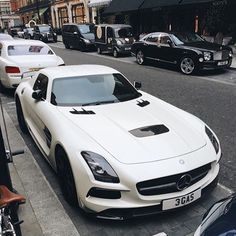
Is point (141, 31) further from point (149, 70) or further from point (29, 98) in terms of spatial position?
point (29, 98)

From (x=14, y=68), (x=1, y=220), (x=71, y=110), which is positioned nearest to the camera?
(x=1, y=220)

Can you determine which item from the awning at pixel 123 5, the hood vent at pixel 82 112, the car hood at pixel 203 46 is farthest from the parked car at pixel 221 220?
the awning at pixel 123 5

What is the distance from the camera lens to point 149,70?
13789 mm

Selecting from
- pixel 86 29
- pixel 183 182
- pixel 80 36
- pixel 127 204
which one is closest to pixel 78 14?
pixel 86 29

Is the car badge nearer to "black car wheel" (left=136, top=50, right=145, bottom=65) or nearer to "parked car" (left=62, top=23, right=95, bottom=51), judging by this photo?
"black car wheel" (left=136, top=50, right=145, bottom=65)

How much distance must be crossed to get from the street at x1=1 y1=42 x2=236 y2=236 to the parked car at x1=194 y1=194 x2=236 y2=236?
89cm

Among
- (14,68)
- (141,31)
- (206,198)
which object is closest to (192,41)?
(14,68)

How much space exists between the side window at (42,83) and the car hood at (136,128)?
0.75m

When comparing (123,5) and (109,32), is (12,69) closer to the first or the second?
(109,32)

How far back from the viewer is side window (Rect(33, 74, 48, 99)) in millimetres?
5143

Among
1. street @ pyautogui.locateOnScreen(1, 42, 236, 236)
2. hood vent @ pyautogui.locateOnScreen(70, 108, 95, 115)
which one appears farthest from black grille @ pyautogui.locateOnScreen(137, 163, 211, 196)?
hood vent @ pyautogui.locateOnScreen(70, 108, 95, 115)

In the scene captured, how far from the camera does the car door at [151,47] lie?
46.2ft

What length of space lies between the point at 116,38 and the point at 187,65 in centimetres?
724

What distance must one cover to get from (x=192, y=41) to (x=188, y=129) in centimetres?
990
